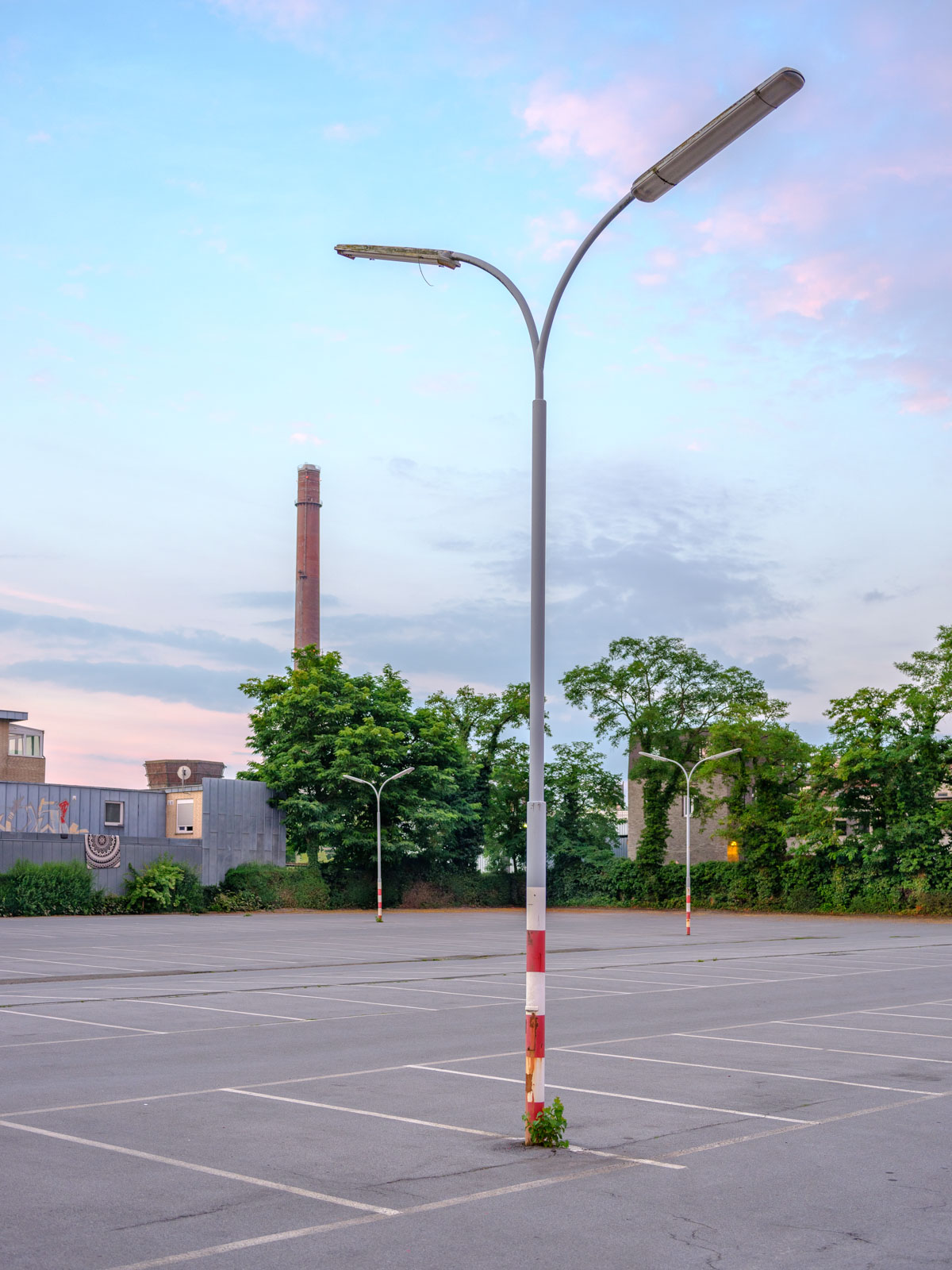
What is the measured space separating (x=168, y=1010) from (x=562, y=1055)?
22.3 feet

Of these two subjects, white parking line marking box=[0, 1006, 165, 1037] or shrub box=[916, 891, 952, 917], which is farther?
shrub box=[916, 891, 952, 917]

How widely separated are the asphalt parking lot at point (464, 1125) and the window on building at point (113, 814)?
112 ft

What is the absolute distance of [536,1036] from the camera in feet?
29.2

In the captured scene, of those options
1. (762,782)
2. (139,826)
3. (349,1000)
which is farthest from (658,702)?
(349,1000)

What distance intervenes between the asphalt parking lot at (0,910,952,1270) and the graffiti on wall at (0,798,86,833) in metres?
30.5

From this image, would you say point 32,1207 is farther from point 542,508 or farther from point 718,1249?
point 542,508

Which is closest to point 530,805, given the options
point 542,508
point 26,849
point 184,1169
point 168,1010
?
point 542,508

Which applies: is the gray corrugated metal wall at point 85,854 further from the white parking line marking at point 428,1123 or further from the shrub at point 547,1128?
the shrub at point 547,1128

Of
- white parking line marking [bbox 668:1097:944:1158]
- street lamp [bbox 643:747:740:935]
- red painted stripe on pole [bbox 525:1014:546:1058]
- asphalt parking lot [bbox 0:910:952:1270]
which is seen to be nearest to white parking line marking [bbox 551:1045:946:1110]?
asphalt parking lot [bbox 0:910:952:1270]

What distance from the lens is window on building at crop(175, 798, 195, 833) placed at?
196 feet

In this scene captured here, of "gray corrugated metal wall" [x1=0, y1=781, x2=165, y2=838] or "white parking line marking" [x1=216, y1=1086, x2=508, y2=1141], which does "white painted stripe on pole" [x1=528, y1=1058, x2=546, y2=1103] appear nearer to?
"white parking line marking" [x1=216, y1=1086, x2=508, y2=1141]

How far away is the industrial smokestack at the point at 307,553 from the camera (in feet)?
233

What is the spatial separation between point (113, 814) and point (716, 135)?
171 ft

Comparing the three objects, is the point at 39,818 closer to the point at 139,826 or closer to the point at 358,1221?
the point at 139,826
